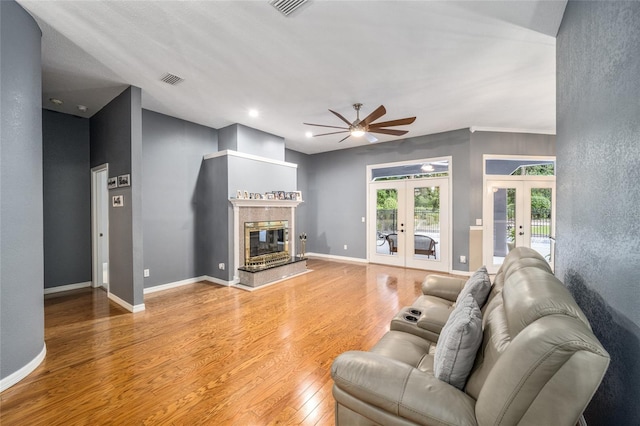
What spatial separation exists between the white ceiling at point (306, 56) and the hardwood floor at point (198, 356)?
306 centimetres

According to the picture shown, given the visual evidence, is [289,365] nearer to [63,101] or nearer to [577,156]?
[577,156]

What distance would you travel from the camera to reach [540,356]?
2.77 feet

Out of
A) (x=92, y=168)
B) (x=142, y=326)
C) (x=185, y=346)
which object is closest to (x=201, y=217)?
(x=92, y=168)

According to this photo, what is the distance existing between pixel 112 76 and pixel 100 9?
1323 millimetres

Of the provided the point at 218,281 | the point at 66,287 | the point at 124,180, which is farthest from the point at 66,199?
the point at 218,281

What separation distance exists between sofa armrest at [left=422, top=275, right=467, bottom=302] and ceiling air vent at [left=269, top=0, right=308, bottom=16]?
284 centimetres

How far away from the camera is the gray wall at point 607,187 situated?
3.89ft

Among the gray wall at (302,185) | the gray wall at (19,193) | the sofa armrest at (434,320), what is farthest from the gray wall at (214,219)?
the sofa armrest at (434,320)

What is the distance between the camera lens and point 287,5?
2189 millimetres

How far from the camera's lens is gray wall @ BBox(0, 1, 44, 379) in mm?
2102

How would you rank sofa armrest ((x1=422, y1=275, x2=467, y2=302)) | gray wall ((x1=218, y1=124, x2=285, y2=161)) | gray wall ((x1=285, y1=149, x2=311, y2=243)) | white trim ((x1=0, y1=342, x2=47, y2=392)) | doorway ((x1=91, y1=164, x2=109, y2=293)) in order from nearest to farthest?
white trim ((x1=0, y1=342, x2=47, y2=392)) < sofa armrest ((x1=422, y1=275, x2=467, y2=302)) < doorway ((x1=91, y1=164, x2=109, y2=293)) < gray wall ((x1=218, y1=124, x2=285, y2=161)) < gray wall ((x1=285, y1=149, x2=311, y2=243))

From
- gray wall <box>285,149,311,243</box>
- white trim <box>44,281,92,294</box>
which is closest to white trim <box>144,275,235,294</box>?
white trim <box>44,281,92,294</box>

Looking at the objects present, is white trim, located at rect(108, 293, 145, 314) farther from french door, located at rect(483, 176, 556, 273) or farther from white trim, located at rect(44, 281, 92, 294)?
french door, located at rect(483, 176, 556, 273)

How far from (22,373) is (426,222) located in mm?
6368
